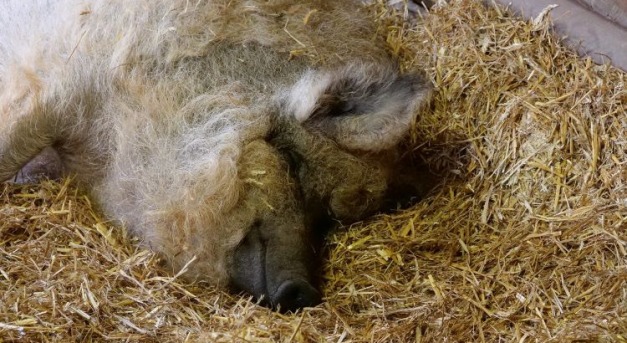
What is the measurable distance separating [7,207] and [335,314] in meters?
1.36

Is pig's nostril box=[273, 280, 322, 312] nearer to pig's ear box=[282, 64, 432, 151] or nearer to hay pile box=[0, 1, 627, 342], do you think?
hay pile box=[0, 1, 627, 342]

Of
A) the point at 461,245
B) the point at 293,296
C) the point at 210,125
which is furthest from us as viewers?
the point at 461,245

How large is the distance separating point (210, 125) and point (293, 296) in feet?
2.32

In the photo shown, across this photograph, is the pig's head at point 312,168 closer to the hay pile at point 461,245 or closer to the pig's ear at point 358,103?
the pig's ear at point 358,103

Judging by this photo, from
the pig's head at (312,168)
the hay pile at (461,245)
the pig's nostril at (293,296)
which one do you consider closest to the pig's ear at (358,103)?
the pig's head at (312,168)

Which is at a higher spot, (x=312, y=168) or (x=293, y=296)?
(x=312, y=168)

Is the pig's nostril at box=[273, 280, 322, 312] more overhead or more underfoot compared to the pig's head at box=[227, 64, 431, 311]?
more underfoot

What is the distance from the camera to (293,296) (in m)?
2.73

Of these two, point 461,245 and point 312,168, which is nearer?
point 312,168

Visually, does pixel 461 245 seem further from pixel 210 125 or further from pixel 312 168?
pixel 210 125

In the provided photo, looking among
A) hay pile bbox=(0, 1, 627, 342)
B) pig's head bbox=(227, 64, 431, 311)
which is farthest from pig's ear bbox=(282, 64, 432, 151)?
hay pile bbox=(0, 1, 627, 342)

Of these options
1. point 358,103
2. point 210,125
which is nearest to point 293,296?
point 210,125

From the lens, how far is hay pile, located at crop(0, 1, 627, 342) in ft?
8.34

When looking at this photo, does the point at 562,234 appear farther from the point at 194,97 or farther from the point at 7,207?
the point at 7,207
